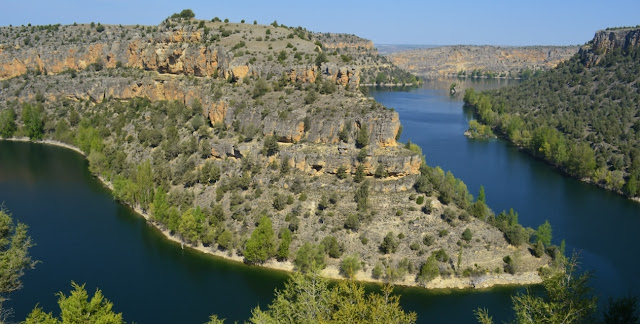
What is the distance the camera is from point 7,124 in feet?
308

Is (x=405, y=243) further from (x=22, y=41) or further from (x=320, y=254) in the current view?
(x=22, y=41)

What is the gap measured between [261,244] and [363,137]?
1721 cm

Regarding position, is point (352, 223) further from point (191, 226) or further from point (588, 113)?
point (588, 113)

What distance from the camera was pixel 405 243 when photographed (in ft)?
160

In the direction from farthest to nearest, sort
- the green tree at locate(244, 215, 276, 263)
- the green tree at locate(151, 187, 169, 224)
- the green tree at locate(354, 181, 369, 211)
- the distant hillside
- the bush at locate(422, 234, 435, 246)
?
the distant hillside, the green tree at locate(151, 187, 169, 224), the green tree at locate(354, 181, 369, 211), the bush at locate(422, 234, 435, 246), the green tree at locate(244, 215, 276, 263)

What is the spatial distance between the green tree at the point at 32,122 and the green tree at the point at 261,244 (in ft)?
221

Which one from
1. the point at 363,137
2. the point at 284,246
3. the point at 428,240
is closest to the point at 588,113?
the point at 363,137

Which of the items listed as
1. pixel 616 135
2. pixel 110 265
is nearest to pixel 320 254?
pixel 110 265

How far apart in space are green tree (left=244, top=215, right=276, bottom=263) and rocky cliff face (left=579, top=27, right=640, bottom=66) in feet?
371

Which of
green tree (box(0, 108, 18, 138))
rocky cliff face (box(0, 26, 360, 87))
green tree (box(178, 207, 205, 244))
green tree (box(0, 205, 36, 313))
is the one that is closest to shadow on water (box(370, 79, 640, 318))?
rocky cliff face (box(0, 26, 360, 87))

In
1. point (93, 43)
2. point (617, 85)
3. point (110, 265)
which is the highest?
point (93, 43)

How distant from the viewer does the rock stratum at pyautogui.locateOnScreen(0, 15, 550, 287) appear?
159ft

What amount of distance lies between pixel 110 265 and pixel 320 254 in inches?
842

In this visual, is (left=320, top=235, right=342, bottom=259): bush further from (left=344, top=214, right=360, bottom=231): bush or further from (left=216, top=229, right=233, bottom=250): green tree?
(left=216, top=229, right=233, bottom=250): green tree
